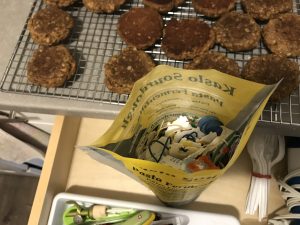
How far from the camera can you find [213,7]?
938 millimetres

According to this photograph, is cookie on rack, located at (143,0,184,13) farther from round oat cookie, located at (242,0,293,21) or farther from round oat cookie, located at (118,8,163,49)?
round oat cookie, located at (242,0,293,21)

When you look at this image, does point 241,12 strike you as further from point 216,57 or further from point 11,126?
point 11,126

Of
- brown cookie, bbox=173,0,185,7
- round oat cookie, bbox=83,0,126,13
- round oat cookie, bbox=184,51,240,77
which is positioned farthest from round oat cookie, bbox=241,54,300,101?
round oat cookie, bbox=83,0,126,13

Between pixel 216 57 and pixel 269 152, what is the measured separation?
0.26 meters

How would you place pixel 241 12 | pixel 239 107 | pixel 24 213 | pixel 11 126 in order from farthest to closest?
pixel 24 213 → pixel 11 126 → pixel 241 12 → pixel 239 107

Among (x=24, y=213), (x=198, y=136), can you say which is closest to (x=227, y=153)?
(x=198, y=136)

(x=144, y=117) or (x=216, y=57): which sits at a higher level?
(x=216, y=57)

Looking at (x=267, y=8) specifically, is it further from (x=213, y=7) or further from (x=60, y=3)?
(x=60, y=3)

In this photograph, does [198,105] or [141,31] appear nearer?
[198,105]

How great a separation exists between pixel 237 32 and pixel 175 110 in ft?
1.11

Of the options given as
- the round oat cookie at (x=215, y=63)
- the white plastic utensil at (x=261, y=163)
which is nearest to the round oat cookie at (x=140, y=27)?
the round oat cookie at (x=215, y=63)

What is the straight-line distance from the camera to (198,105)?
2.20 ft

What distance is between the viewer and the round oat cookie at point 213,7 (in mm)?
937

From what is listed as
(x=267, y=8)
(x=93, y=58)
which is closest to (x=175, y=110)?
(x=93, y=58)
